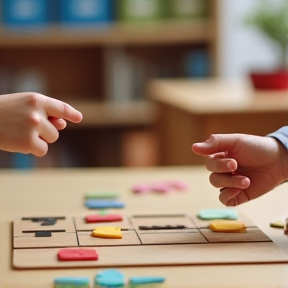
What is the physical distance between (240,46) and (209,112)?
54.7 inches

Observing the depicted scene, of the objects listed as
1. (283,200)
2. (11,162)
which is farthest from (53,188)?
(11,162)

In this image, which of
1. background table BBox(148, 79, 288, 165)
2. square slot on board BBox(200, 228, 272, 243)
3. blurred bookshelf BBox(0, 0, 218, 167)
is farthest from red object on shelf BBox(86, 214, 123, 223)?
blurred bookshelf BBox(0, 0, 218, 167)

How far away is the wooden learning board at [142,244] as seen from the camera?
702mm

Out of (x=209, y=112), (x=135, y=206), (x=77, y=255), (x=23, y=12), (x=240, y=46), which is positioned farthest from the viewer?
(x=240, y=46)

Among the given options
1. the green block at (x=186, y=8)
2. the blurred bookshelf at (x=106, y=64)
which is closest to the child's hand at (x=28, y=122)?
the blurred bookshelf at (x=106, y=64)

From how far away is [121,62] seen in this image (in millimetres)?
3020

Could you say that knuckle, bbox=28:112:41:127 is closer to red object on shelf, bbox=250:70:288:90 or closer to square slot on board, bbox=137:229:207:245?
square slot on board, bbox=137:229:207:245

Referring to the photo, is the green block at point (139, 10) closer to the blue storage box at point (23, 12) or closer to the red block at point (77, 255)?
the blue storage box at point (23, 12)

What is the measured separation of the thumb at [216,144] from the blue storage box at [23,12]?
6.91 ft

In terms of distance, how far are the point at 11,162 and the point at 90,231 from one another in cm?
213

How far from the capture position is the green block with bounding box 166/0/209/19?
2.91 m

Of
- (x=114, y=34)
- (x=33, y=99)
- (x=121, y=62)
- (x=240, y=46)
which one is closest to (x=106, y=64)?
(x=121, y=62)

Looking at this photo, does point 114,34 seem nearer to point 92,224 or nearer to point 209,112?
point 209,112

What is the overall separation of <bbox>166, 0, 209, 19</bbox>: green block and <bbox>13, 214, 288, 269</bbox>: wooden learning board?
212 cm
